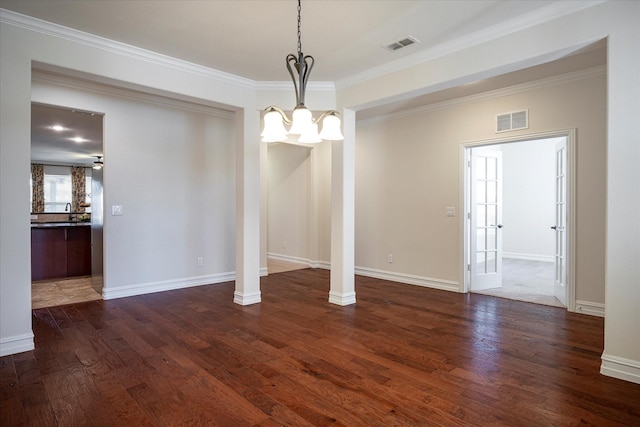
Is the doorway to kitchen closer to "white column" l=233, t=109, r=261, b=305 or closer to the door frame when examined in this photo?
"white column" l=233, t=109, r=261, b=305

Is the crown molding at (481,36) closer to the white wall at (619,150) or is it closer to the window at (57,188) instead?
the white wall at (619,150)

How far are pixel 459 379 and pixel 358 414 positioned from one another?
864 mm

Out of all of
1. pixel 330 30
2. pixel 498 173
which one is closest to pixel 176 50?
pixel 330 30

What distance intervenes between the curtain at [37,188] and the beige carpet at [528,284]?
1306 cm

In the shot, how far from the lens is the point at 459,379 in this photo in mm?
2516

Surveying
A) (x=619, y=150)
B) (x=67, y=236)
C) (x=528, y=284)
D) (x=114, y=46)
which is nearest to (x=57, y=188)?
(x=67, y=236)

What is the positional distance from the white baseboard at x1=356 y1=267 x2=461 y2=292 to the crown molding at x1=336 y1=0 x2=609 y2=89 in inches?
122

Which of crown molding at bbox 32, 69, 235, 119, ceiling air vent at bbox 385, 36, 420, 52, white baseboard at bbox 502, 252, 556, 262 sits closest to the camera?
ceiling air vent at bbox 385, 36, 420, 52

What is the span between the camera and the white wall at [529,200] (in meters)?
8.55

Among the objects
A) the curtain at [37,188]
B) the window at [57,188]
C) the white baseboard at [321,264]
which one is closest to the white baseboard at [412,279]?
the white baseboard at [321,264]

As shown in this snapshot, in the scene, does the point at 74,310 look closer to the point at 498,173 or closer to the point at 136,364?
the point at 136,364

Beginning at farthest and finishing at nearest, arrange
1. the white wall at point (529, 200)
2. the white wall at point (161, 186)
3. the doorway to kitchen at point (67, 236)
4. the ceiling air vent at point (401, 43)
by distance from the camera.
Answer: the white wall at point (529, 200) < the doorway to kitchen at point (67, 236) < the white wall at point (161, 186) < the ceiling air vent at point (401, 43)

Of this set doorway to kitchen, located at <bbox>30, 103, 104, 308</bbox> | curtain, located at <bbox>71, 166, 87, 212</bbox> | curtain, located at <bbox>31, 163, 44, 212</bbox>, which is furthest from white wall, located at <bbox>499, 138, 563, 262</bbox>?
curtain, located at <bbox>31, 163, 44, 212</bbox>

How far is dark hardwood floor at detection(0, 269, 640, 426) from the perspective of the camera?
2105 mm
